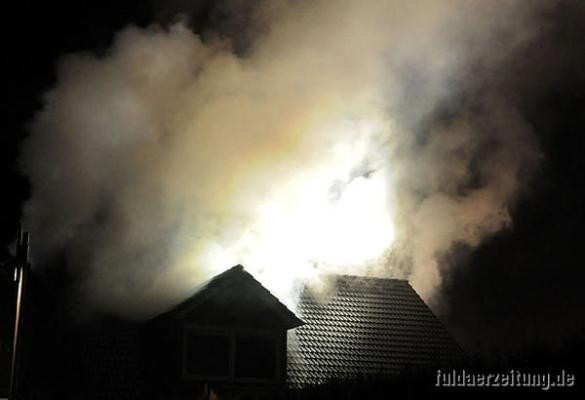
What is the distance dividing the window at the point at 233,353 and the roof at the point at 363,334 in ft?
2.93

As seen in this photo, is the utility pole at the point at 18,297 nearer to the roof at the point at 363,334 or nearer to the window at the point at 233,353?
the window at the point at 233,353

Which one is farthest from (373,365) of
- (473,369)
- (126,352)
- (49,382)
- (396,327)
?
(473,369)

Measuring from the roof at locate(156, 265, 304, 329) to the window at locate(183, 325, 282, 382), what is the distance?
17.8 inches

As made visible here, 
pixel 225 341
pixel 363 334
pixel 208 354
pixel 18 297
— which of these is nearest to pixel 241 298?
pixel 225 341

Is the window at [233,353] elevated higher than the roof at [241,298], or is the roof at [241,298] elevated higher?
the roof at [241,298]

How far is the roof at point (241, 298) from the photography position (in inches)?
820

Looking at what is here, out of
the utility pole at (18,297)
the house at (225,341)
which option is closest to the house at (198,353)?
the house at (225,341)

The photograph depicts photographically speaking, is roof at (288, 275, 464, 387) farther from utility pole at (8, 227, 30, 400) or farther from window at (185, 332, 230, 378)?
utility pole at (8, 227, 30, 400)

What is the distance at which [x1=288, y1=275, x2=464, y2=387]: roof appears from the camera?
2236 cm

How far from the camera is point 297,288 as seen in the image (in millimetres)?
24266

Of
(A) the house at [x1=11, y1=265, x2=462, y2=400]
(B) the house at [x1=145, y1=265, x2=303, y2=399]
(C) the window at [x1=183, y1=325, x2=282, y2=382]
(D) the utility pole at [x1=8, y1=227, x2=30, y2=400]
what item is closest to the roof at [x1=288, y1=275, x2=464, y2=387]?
(A) the house at [x1=11, y1=265, x2=462, y2=400]

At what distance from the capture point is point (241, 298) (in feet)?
69.1

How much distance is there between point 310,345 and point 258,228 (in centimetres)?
348

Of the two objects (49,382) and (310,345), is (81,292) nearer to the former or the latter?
(49,382)
